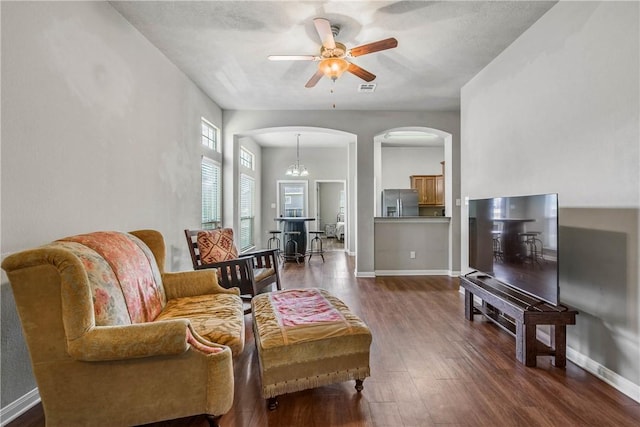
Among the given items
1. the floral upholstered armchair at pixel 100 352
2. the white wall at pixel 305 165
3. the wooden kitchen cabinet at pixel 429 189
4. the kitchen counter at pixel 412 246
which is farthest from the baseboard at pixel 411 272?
the floral upholstered armchair at pixel 100 352

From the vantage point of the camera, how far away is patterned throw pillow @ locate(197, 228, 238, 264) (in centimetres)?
346

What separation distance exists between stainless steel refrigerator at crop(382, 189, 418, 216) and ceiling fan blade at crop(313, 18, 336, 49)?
16.6 ft

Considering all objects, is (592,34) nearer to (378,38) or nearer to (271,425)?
(378,38)

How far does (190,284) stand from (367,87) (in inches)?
129

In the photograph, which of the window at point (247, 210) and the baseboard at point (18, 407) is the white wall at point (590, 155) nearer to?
the baseboard at point (18, 407)

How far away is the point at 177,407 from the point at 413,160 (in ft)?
26.6

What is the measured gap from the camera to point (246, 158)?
23.7 ft

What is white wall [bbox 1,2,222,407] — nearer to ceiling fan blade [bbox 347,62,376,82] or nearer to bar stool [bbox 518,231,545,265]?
ceiling fan blade [bbox 347,62,376,82]

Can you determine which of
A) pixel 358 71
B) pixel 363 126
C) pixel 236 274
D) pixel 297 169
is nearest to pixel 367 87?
pixel 363 126

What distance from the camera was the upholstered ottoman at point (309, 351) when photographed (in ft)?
5.95

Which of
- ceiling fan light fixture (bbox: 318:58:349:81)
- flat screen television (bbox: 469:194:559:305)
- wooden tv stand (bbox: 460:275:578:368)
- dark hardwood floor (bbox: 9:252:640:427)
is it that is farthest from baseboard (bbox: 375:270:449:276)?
ceiling fan light fixture (bbox: 318:58:349:81)

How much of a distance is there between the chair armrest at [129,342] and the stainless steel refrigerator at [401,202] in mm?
6354

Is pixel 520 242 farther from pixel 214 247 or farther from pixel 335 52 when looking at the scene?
pixel 214 247

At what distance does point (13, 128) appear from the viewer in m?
1.72
